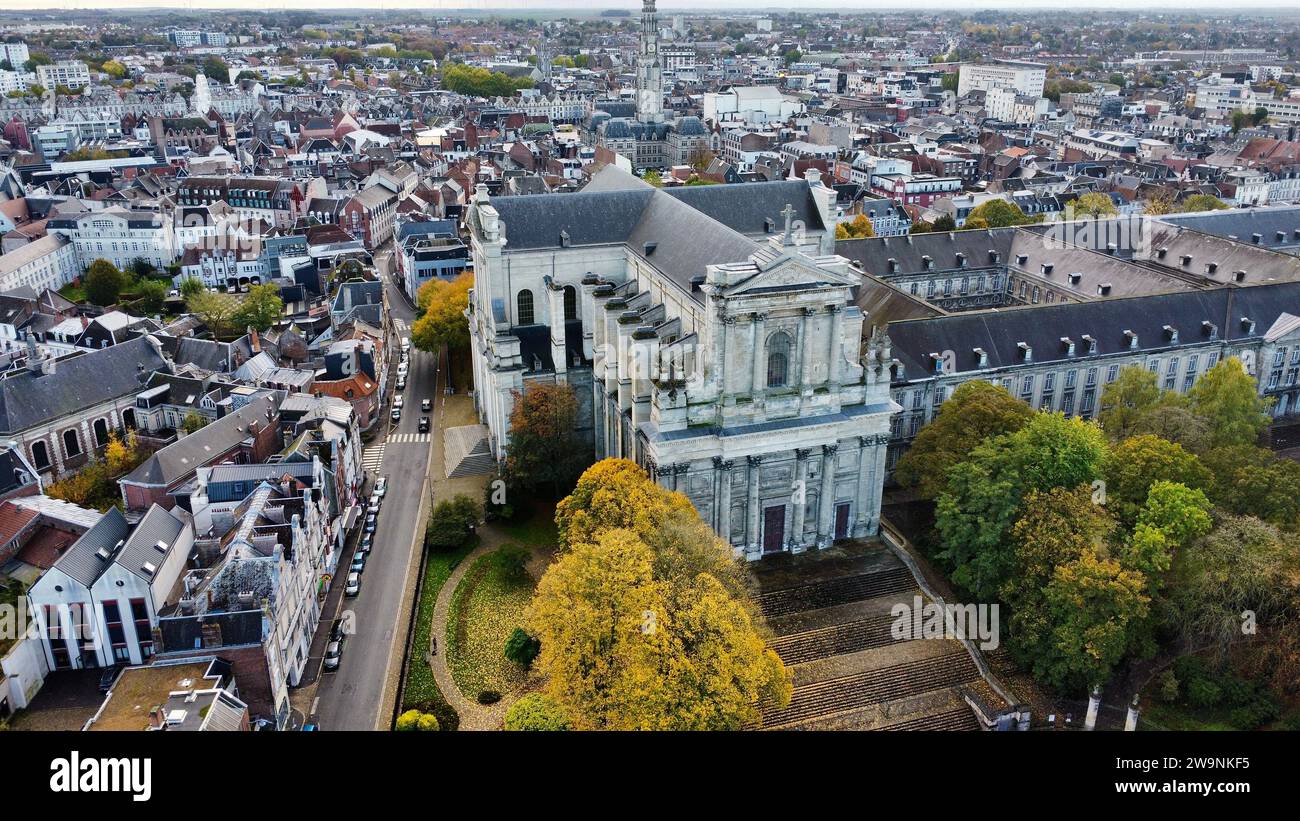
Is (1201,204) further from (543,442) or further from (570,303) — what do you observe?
(543,442)

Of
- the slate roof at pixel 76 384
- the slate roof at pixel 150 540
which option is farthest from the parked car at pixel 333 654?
the slate roof at pixel 76 384

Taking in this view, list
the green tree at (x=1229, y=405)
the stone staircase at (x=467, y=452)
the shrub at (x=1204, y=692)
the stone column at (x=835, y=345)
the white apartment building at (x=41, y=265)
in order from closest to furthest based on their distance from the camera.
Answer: the shrub at (x=1204, y=692) → the stone column at (x=835, y=345) → the green tree at (x=1229, y=405) → the stone staircase at (x=467, y=452) → the white apartment building at (x=41, y=265)

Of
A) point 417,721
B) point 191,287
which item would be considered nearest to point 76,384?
point 191,287

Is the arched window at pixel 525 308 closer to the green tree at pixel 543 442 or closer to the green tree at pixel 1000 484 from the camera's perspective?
the green tree at pixel 543 442

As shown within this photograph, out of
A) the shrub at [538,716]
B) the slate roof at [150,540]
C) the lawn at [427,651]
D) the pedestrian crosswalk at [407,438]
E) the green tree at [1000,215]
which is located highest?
the green tree at [1000,215]

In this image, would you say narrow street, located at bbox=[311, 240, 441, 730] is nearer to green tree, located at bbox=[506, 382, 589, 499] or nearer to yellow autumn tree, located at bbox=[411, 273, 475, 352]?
yellow autumn tree, located at bbox=[411, 273, 475, 352]
